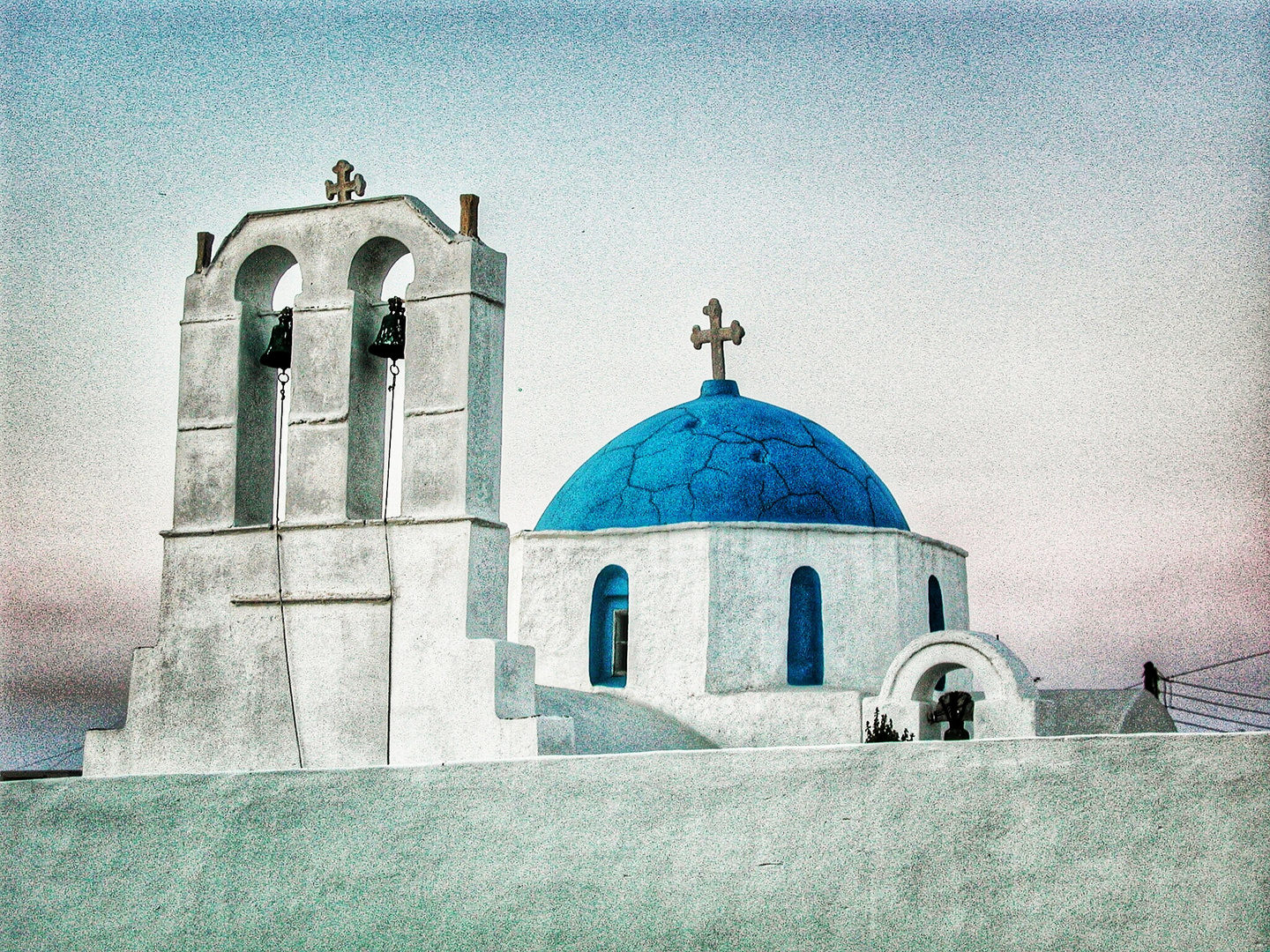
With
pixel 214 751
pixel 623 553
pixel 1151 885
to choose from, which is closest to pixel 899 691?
pixel 623 553

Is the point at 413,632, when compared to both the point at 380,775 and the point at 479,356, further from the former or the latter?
the point at 380,775

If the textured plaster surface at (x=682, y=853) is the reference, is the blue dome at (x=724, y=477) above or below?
above

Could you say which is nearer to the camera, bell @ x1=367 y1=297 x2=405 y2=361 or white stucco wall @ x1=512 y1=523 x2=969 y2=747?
bell @ x1=367 y1=297 x2=405 y2=361

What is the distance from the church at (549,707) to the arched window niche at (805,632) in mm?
42

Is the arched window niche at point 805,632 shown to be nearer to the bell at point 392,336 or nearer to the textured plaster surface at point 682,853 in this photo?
the bell at point 392,336

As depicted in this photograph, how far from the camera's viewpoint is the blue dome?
13664 mm

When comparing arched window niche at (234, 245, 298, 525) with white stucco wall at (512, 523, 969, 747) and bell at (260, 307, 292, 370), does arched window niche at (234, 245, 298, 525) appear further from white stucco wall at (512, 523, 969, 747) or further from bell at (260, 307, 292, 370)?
white stucco wall at (512, 523, 969, 747)

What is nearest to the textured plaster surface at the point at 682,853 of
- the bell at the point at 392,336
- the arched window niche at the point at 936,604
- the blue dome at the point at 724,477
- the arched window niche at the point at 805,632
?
the bell at the point at 392,336

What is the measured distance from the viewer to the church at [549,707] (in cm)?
604

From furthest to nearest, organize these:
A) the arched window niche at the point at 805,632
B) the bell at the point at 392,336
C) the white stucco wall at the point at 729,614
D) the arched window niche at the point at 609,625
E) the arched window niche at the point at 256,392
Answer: the arched window niche at the point at 609,625 < the arched window niche at the point at 805,632 < the white stucco wall at the point at 729,614 < the arched window niche at the point at 256,392 < the bell at the point at 392,336

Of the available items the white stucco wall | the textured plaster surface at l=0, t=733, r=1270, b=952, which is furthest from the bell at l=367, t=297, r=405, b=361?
the white stucco wall

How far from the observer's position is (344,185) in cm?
986

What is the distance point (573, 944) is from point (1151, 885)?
7.69ft

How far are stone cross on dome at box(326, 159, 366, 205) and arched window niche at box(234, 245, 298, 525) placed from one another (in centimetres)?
51
